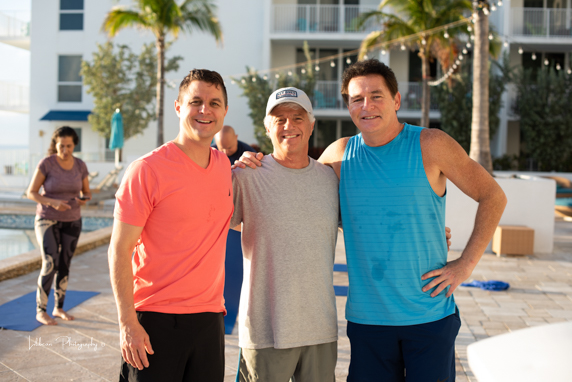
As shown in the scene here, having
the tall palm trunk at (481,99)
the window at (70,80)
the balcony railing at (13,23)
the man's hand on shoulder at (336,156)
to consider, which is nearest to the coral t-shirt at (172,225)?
the man's hand on shoulder at (336,156)

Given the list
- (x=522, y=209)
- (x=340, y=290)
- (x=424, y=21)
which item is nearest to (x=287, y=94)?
(x=340, y=290)

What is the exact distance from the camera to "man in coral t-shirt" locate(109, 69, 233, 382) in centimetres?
193

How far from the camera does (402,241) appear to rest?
215cm

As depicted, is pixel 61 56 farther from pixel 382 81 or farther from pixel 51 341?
pixel 382 81

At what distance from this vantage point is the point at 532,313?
523 centimetres

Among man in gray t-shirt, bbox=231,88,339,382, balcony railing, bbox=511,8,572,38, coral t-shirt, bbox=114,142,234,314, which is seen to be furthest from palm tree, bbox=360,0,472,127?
coral t-shirt, bbox=114,142,234,314

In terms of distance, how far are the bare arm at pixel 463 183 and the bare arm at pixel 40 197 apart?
3637mm

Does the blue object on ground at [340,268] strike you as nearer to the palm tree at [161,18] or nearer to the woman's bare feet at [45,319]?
the woman's bare feet at [45,319]

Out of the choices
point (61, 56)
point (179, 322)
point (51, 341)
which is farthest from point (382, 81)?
point (61, 56)

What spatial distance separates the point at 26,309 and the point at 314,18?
18467 millimetres

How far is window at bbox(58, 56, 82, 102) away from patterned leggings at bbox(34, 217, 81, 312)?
18.7 metres

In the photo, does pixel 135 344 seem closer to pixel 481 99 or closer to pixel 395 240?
pixel 395 240

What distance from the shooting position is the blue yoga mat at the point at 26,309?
14.9ft

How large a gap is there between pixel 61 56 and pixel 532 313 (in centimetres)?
2208
